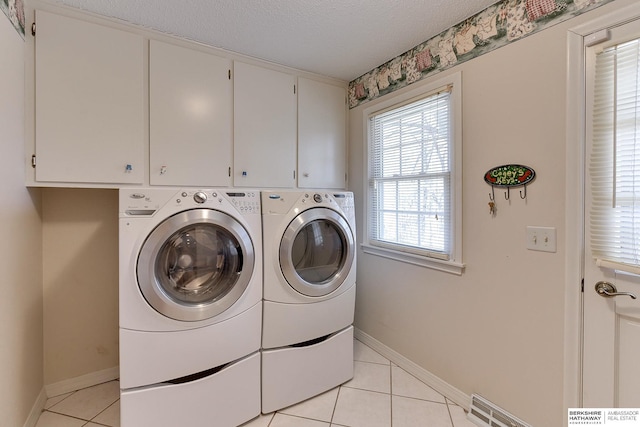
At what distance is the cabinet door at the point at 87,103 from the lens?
59.7 inches

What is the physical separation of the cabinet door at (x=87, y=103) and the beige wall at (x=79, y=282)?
0.37m

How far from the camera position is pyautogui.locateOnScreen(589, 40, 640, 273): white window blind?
113 cm

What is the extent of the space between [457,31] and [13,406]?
3076 millimetres

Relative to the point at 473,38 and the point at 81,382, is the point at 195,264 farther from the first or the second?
the point at 473,38

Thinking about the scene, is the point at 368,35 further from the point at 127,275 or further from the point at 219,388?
the point at 219,388

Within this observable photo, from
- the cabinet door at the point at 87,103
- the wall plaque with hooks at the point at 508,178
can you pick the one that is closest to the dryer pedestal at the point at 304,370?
the wall plaque with hooks at the point at 508,178

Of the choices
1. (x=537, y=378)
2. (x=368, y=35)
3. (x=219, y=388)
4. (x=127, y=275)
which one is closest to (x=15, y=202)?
(x=127, y=275)

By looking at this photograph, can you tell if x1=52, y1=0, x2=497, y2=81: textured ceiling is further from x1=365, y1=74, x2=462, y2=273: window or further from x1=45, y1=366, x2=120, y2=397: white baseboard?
x1=45, y1=366, x2=120, y2=397: white baseboard

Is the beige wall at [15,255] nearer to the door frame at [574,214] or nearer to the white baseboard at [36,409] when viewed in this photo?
the white baseboard at [36,409]

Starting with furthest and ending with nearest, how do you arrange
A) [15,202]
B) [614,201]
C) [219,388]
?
Result: [219,388], [15,202], [614,201]

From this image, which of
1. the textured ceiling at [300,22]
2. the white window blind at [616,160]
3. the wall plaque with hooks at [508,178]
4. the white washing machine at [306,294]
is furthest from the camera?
the white washing machine at [306,294]

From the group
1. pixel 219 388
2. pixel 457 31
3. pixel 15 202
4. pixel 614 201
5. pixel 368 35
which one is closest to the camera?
pixel 614 201

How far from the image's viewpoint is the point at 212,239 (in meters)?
1.51

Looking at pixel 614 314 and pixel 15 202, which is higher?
pixel 15 202
